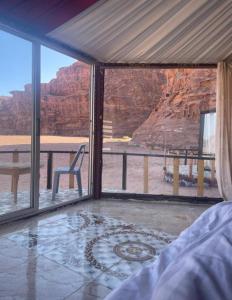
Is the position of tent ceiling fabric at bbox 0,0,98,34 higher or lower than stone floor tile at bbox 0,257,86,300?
higher

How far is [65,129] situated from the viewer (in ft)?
18.1

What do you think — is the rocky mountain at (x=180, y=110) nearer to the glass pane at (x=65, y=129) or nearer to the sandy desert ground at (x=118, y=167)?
the sandy desert ground at (x=118, y=167)

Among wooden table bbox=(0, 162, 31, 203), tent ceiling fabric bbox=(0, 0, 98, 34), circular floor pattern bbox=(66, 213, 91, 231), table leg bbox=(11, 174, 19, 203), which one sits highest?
tent ceiling fabric bbox=(0, 0, 98, 34)

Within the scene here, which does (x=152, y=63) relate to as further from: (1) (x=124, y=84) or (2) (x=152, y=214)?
(2) (x=152, y=214)

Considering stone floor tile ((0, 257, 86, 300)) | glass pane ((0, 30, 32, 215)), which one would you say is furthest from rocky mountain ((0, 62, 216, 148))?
stone floor tile ((0, 257, 86, 300))

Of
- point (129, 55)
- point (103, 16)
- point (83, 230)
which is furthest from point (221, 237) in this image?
point (129, 55)

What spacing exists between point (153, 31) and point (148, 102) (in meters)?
1.52

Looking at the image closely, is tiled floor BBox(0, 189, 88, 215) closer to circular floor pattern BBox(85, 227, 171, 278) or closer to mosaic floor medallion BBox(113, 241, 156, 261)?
circular floor pattern BBox(85, 227, 171, 278)

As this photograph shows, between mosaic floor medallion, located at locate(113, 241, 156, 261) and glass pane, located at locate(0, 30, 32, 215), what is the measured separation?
5.01ft

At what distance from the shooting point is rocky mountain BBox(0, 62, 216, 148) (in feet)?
15.9

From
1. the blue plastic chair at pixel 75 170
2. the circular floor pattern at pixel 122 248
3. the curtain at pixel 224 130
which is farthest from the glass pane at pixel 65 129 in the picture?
the curtain at pixel 224 130

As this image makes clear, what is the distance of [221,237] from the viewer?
127 cm

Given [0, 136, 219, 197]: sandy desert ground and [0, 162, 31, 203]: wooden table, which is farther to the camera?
[0, 136, 219, 197]: sandy desert ground

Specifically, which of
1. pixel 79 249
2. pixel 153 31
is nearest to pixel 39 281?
pixel 79 249
